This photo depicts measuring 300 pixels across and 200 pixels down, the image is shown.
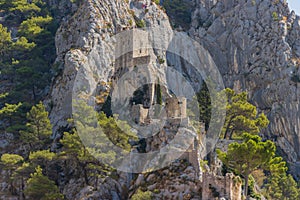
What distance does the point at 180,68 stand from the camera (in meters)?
73.8

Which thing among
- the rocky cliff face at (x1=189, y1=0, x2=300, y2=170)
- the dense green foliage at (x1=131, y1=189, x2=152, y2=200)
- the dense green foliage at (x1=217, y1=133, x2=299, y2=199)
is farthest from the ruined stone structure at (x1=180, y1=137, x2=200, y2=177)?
the rocky cliff face at (x1=189, y1=0, x2=300, y2=170)

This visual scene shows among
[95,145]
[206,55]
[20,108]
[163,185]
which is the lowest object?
[163,185]

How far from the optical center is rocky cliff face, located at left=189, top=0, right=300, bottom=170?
69.2 metres

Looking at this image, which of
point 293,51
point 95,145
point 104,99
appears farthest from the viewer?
point 293,51

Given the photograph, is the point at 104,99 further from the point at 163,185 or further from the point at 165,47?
the point at 165,47

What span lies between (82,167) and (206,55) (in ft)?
124

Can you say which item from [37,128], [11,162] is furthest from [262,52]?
[11,162]

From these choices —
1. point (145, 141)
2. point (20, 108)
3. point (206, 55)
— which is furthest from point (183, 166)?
point (206, 55)

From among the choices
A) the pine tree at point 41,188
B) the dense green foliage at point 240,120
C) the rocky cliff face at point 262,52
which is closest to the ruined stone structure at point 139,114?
the pine tree at point 41,188

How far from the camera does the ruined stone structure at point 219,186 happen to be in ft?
124

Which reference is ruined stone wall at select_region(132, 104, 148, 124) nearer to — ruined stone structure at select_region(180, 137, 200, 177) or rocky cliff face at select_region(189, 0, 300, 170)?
ruined stone structure at select_region(180, 137, 200, 177)

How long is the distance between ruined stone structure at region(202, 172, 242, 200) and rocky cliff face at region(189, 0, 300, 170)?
3078 centimetres

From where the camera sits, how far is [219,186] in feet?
125

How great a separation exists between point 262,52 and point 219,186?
41.2 meters
